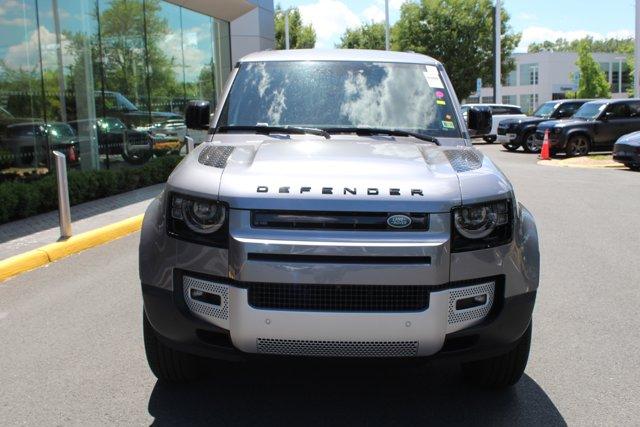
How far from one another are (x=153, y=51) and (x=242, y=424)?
15.6 m

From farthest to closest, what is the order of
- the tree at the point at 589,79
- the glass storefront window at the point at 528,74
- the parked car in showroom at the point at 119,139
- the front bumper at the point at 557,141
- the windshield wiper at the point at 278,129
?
1. the glass storefront window at the point at 528,74
2. the tree at the point at 589,79
3. the front bumper at the point at 557,141
4. the parked car in showroom at the point at 119,139
5. the windshield wiper at the point at 278,129

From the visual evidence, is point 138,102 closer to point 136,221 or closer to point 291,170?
point 136,221

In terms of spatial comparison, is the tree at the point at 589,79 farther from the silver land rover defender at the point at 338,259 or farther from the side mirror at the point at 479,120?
the silver land rover defender at the point at 338,259

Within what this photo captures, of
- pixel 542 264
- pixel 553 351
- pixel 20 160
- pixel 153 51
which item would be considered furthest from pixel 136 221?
pixel 153 51

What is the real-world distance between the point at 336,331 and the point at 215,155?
120 cm

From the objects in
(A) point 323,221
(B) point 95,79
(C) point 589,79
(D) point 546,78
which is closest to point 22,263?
(A) point 323,221

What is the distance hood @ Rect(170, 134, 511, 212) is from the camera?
304 centimetres

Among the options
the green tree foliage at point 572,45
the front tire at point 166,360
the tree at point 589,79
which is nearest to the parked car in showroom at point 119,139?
the front tire at point 166,360

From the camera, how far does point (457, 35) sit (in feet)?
150

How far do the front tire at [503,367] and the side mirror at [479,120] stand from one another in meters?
2.00

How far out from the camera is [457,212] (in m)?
3.09

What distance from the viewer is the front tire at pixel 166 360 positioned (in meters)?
3.62

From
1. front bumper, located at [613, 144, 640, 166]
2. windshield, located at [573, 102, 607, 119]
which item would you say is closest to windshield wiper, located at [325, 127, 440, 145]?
front bumper, located at [613, 144, 640, 166]

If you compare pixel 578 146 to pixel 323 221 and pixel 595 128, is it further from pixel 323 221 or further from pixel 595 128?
pixel 323 221
